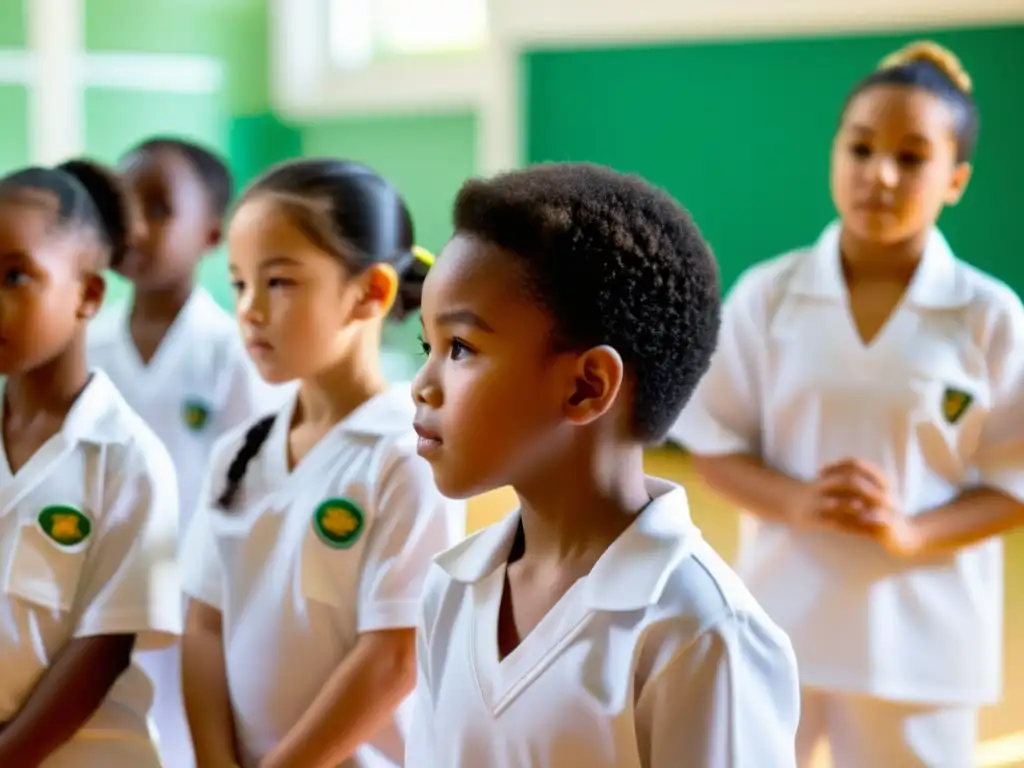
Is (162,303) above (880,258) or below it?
below

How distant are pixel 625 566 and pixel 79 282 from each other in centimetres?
75

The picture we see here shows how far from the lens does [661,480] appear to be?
3.25 feet

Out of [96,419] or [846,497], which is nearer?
[96,419]

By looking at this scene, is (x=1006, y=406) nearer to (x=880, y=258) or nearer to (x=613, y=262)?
(x=880, y=258)

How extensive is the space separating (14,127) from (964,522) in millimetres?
2532

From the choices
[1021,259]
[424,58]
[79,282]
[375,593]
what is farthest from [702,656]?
[424,58]

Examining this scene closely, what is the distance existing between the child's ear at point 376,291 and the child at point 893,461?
1.83ft

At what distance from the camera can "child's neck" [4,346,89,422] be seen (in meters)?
1.38

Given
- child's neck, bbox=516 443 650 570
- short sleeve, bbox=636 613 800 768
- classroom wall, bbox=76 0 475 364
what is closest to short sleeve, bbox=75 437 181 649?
child's neck, bbox=516 443 650 570

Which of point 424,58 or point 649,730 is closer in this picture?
point 649,730

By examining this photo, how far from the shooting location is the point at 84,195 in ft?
4.62

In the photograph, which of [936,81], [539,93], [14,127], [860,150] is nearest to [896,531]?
[860,150]

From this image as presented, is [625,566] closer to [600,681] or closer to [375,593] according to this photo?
[600,681]

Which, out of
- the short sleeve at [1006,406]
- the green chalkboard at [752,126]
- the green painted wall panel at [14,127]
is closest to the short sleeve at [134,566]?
the short sleeve at [1006,406]
